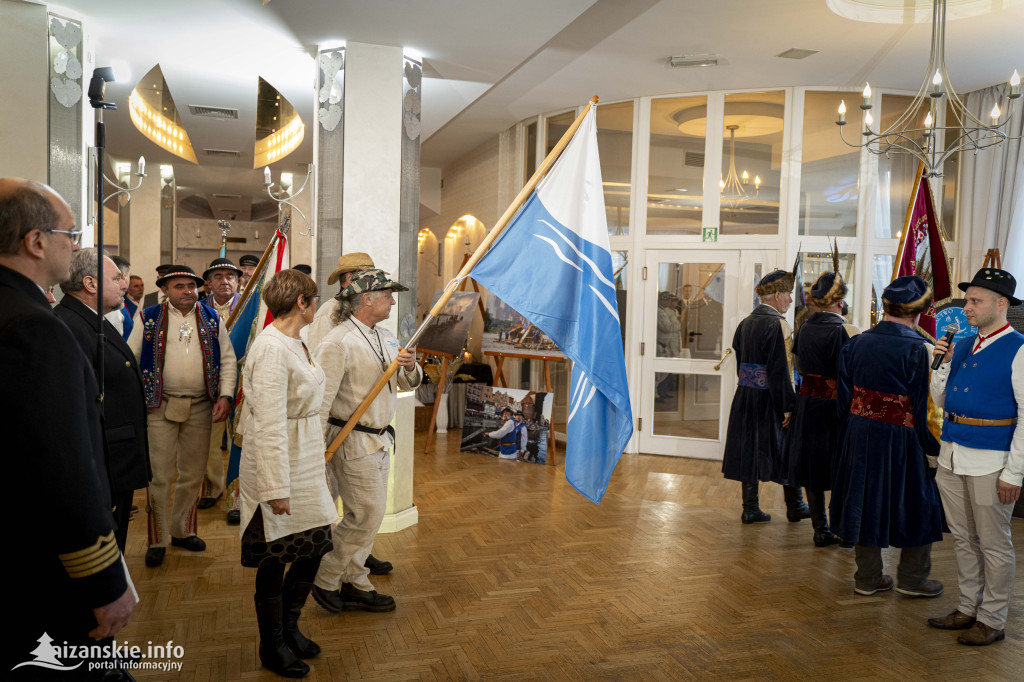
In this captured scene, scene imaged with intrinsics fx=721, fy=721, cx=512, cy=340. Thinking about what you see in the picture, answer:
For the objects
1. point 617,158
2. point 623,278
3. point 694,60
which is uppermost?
point 694,60

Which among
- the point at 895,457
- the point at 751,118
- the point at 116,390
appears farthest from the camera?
the point at 751,118

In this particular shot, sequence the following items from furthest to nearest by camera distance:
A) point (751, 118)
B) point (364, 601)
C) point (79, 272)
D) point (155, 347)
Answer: point (751, 118), point (155, 347), point (364, 601), point (79, 272)

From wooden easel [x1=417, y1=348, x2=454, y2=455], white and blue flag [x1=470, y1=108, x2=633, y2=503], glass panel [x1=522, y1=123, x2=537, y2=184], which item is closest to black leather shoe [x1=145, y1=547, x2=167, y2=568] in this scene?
white and blue flag [x1=470, y1=108, x2=633, y2=503]

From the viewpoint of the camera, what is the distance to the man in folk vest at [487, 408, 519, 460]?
7.23m

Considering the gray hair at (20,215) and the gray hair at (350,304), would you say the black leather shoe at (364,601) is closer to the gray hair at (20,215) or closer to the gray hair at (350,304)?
the gray hair at (350,304)

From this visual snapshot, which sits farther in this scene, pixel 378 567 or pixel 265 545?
pixel 378 567

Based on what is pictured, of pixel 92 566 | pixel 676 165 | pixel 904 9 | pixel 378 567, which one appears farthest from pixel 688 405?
pixel 92 566

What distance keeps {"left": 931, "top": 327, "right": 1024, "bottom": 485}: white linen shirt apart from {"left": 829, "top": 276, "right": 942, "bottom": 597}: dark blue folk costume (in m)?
0.21

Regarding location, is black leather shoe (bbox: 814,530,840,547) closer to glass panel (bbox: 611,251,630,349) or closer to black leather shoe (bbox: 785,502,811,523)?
black leather shoe (bbox: 785,502,811,523)

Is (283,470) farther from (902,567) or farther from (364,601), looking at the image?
(902,567)

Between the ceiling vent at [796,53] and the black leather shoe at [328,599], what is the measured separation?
215 inches

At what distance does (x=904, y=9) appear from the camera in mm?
5266

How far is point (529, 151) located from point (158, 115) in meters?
4.27

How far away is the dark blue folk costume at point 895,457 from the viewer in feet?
12.4
